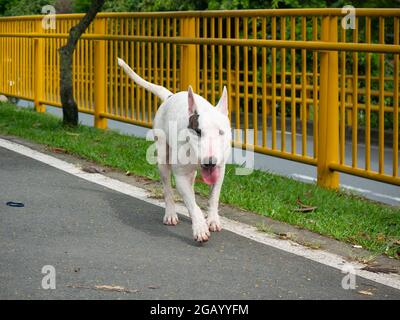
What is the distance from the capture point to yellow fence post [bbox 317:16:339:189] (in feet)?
30.6

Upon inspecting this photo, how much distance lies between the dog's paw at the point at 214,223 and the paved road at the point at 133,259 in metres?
0.07

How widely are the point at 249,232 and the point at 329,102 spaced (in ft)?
7.63

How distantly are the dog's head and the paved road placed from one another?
52cm

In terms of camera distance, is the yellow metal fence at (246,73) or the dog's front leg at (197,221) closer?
the dog's front leg at (197,221)

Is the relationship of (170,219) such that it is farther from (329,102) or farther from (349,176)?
(349,176)

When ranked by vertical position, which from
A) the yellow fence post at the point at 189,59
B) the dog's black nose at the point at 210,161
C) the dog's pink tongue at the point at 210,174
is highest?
the yellow fence post at the point at 189,59

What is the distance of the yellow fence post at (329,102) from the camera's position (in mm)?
9328

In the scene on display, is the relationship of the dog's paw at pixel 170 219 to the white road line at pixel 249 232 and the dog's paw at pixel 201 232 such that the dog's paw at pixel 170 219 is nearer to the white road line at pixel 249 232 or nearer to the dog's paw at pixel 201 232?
the white road line at pixel 249 232


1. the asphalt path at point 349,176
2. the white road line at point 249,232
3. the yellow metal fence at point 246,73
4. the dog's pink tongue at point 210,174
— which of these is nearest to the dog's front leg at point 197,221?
the dog's pink tongue at point 210,174

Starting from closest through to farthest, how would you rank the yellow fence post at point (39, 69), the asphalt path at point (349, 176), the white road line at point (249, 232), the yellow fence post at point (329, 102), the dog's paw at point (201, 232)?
the white road line at point (249, 232) → the dog's paw at point (201, 232) → the yellow fence post at point (329, 102) → the asphalt path at point (349, 176) → the yellow fence post at point (39, 69)

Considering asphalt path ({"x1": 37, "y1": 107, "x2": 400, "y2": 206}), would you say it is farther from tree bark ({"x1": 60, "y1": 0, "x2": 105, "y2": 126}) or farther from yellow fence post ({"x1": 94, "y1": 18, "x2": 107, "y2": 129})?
tree bark ({"x1": 60, "y1": 0, "x2": 105, "y2": 126})

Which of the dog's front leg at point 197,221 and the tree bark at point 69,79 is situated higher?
the tree bark at point 69,79

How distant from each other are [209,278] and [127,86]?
7.45 m

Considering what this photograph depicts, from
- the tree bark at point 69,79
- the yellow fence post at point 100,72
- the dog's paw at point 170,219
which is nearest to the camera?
the dog's paw at point 170,219
